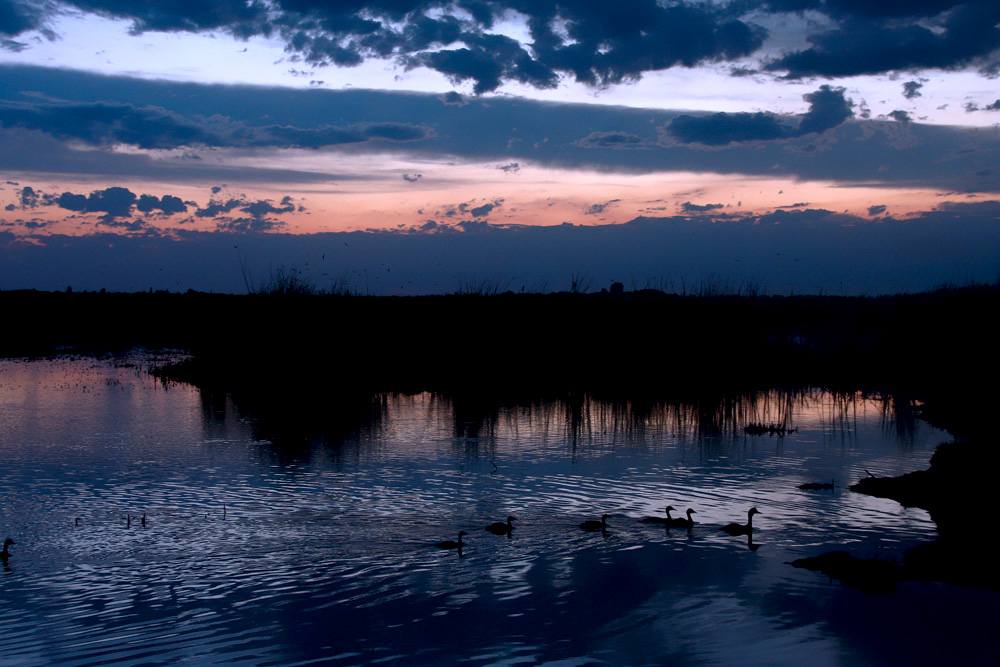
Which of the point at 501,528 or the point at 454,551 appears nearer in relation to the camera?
the point at 454,551

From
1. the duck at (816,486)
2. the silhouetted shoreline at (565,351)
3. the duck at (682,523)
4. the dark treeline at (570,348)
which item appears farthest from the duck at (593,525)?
the dark treeline at (570,348)

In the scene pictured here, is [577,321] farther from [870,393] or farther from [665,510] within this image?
[665,510]

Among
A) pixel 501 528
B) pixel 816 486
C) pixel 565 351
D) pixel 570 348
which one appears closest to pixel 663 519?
pixel 501 528

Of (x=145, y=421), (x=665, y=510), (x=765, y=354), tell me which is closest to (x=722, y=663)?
(x=665, y=510)

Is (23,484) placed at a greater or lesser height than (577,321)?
lesser

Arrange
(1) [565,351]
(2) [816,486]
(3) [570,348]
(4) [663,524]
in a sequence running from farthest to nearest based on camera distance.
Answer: (3) [570,348], (1) [565,351], (2) [816,486], (4) [663,524]

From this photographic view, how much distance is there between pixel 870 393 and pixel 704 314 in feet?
21.8

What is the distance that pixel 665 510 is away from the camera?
8.12 meters

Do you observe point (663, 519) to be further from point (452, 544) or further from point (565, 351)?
point (565, 351)

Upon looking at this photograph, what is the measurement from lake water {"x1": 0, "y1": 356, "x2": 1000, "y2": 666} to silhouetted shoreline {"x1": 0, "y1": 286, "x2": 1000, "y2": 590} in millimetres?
4078

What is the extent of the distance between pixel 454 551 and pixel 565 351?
15663mm

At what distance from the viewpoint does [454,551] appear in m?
6.96

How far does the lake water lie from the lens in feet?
17.4

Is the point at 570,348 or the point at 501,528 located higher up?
the point at 570,348
